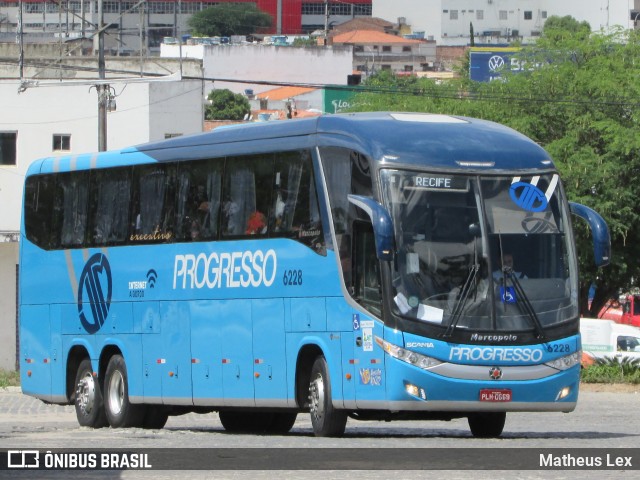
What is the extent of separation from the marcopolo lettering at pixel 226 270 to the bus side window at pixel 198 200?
0.30 m

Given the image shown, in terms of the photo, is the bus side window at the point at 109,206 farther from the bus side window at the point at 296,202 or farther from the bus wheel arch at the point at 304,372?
the bus wheel arch at the point at 304,372

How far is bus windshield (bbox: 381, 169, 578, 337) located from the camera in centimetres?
1577

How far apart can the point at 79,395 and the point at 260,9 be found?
175 metres

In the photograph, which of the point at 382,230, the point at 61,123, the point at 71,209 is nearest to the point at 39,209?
the point at 71,209

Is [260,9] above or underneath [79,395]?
above

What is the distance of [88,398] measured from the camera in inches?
843

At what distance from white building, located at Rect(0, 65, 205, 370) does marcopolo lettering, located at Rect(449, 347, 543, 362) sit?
41.9m

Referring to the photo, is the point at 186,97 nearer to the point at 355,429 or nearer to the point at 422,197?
the point at 355,429

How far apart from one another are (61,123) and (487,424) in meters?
42.6

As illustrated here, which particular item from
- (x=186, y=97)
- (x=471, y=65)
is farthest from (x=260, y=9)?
(x=186, y=97)

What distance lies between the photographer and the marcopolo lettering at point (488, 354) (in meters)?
15.7

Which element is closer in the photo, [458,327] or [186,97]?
[458,327]

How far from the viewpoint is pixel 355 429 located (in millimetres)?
20609

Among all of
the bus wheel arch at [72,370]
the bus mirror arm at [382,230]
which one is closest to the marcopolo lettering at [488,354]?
the bus mirror arm at [382,230]
